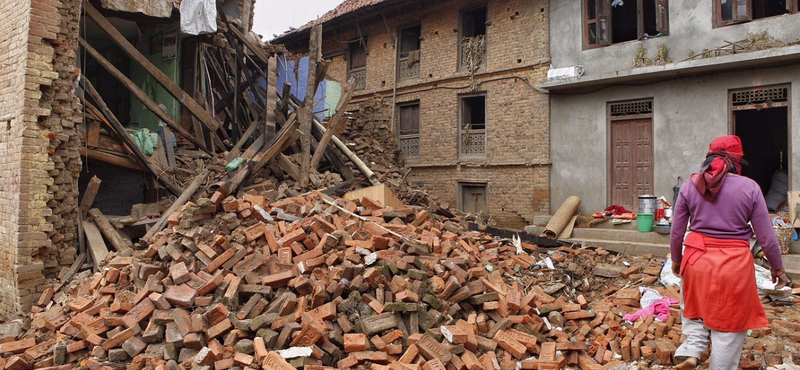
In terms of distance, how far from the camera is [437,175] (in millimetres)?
15797

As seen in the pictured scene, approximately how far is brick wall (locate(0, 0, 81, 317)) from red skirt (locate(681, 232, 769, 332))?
306 inches

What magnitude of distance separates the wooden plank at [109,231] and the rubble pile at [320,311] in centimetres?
64

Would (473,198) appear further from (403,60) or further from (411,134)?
(403,60)

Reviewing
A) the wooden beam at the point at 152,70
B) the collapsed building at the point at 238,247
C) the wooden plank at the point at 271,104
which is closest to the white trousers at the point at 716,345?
the collapsed building at the point at 238,247

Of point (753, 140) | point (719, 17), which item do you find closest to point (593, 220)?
point (719, 17)

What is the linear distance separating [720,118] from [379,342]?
9652mm

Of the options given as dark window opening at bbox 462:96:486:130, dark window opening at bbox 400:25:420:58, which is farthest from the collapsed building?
dark window opening at bbox 400:25:420:58

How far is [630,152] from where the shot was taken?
40.0ft

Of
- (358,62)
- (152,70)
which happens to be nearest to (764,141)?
(358,62)

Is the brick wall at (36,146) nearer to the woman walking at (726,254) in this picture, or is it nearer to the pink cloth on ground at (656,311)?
the pink cloth on ground at (656,311)

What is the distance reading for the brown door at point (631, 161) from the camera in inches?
470

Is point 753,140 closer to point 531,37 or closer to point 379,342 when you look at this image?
point 531,37

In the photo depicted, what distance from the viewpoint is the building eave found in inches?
384

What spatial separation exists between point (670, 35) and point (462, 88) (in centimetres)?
554
